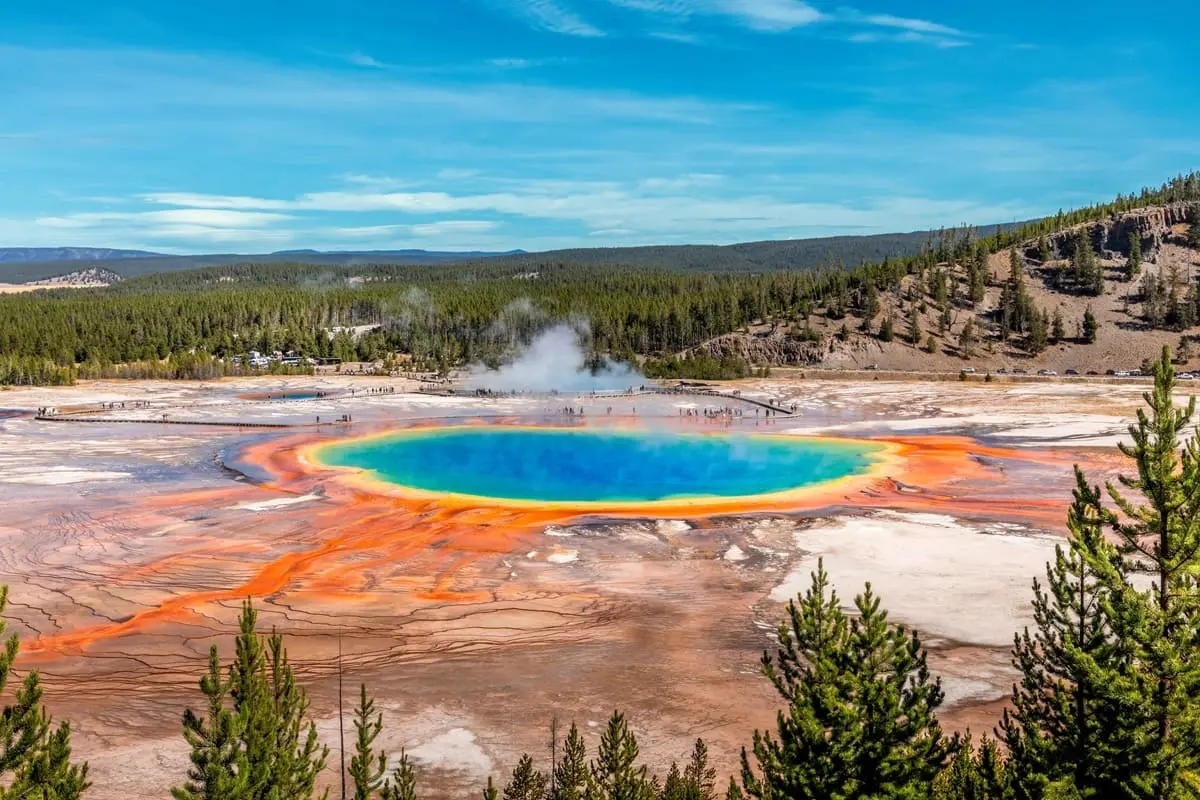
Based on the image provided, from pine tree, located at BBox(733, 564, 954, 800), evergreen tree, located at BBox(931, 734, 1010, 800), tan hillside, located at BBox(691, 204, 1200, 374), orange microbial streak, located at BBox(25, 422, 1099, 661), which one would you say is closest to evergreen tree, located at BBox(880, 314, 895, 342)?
tan hillside, located at BBox(691, 204, 1200, 374)

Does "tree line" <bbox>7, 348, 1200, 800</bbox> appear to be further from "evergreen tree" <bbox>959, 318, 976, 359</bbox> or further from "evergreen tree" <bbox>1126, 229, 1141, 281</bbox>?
"evergreen tree" <bbox>1126, 229, 1141, 281</bbox>

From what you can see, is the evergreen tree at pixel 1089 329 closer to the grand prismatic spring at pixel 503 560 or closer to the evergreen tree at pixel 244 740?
the grand prismatic spring at pixel 503 560

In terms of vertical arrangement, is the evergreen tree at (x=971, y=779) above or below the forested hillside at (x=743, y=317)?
below

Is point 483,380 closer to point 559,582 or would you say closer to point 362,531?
point 362,531

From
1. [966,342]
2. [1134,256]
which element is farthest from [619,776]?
[1134,256]

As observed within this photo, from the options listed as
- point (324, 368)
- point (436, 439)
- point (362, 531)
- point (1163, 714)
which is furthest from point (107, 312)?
point (1163, 714)

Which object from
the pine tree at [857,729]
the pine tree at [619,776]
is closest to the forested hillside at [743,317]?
the pine tree at [619,776]
